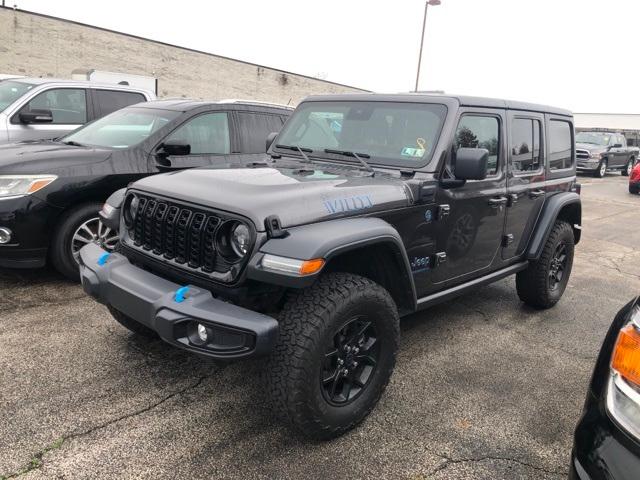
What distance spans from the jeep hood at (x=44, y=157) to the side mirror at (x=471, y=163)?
3.20 m

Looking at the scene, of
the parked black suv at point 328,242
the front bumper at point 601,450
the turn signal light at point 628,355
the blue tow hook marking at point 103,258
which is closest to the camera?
the front bumper at point 601,450

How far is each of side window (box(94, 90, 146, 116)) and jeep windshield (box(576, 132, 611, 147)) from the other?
19.5 metres

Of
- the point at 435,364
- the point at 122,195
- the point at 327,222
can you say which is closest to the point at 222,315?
the point at 327,222

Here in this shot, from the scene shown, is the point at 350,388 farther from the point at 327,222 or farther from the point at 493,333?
the point at 493,333

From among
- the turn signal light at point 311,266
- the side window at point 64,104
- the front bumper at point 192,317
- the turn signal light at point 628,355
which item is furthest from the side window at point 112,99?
the turn signal light at point 628,355

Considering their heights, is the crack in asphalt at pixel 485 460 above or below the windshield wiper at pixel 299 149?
below

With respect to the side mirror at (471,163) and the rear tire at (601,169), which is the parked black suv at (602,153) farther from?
the side mirror at (471,163)

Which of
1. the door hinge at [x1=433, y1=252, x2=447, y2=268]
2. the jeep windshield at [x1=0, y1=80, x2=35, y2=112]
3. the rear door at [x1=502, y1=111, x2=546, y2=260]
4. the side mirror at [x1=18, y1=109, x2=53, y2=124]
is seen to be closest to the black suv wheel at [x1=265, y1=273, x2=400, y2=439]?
the door hinge at [x1=433, y1=252, x2=447, y2=268]

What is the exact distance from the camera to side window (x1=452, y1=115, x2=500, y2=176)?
11.3ft

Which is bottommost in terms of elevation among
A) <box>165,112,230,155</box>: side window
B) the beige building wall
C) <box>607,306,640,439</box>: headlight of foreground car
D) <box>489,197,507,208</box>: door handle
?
<box>607,306,640,439</box>: headlight of foreground car

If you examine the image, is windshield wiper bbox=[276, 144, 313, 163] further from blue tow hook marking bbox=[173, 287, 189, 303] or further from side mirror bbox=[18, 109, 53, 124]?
side mirror bbox=[18, 109, 53, 124]

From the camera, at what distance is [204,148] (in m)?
5.21

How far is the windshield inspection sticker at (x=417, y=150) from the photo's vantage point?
332 centimetres

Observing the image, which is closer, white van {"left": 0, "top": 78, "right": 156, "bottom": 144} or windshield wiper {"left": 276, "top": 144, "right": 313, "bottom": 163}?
windshield wiper {"left": 276, "top": 144, "right": 313, "bottom": 163}
